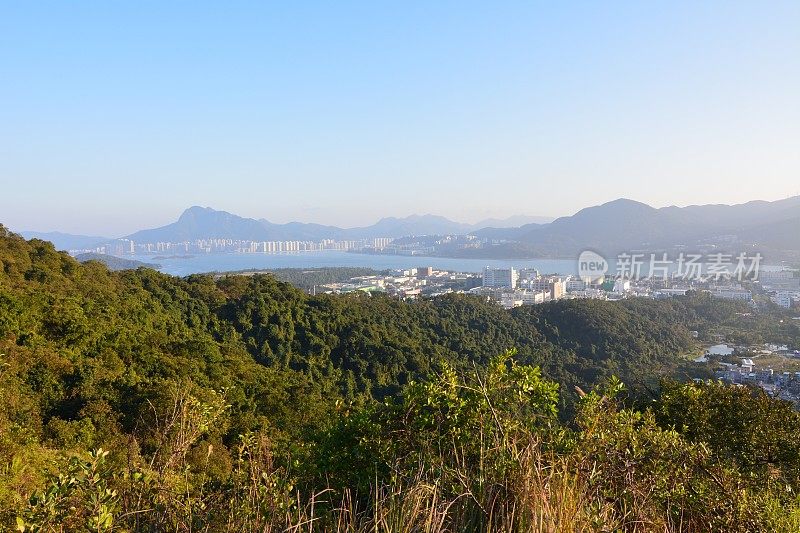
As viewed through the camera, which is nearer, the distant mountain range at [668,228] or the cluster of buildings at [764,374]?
the cluster of buildings at [764,374]

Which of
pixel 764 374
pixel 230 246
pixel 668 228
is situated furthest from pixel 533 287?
pixel 230 246

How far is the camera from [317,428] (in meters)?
3.65

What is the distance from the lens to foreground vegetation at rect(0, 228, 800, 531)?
1.30 metres

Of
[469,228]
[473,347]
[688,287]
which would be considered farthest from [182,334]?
[469,228]

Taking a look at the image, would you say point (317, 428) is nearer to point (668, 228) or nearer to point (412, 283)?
point (412, 283)

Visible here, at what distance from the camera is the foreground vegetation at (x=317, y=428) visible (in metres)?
1.30

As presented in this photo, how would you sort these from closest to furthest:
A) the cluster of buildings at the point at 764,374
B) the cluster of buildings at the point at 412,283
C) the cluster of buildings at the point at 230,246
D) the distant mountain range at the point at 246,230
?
the cluster of buildings at the point at 764,374 → the cluster of buildings at the point at 412,283 → the cluster of buildings at the point at 230,246 → the distant mountain range at the point at 246,230

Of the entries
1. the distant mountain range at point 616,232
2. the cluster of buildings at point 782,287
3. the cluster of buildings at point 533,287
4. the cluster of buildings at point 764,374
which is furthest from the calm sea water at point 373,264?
the cluster of buildings at point 764,374

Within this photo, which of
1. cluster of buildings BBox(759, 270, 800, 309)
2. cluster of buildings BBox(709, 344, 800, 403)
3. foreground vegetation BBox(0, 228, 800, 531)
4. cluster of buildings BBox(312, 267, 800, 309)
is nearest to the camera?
foreground vegetation BBox(0, 228, 800, 531)

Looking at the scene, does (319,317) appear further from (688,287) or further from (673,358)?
(688,287)

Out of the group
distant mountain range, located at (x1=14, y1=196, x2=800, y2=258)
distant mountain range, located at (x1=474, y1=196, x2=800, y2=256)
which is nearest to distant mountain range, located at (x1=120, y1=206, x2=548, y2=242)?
distant mountain range, located at (x1=14, y1=196, x2=800, y2=258)

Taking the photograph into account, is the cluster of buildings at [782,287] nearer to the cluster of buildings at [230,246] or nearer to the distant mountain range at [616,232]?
the distant mountain range at [616,232]

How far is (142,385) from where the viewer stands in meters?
7.24

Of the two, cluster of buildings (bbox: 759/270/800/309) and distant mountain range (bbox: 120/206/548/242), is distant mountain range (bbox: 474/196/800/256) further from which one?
distant mountain range (bbox: 120/206/548/242)
